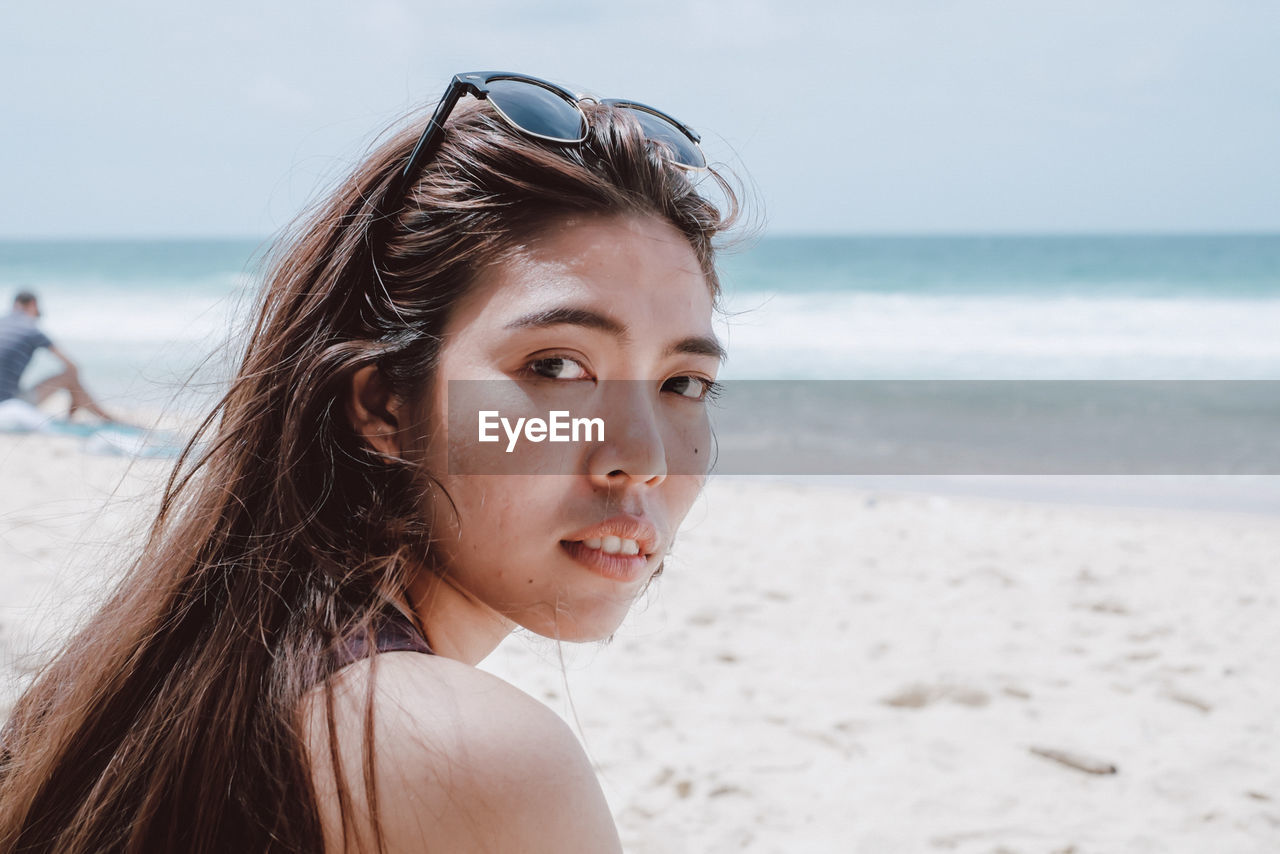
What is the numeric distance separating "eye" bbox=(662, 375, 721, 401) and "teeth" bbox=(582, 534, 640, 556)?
0.25 metres

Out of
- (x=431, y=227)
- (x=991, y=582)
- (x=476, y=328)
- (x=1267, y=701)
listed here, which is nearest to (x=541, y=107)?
(x=431, y=227)

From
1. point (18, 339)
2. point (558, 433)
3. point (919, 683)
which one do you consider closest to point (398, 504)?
point (558, 433)

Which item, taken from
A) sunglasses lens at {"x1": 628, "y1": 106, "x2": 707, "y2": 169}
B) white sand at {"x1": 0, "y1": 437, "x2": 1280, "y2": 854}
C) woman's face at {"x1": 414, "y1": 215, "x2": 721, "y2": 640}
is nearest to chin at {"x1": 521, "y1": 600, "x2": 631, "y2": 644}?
woman's face at {"x1": 414, "y1": 215, "x2": 721, "y2": 640}

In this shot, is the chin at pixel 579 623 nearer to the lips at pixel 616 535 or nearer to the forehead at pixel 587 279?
the lips at pixel 616 535

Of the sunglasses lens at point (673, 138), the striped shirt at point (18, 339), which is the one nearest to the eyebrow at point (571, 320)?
the sunglasses lens at point (673, 138)

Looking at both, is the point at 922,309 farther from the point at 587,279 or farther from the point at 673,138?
the point at 587,279

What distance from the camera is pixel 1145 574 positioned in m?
5.42

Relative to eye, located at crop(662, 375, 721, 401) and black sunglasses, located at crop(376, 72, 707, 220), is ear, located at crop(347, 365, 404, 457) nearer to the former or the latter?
black sunglasses, located at crop(376, 72, 707, 220)

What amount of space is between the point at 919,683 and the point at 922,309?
19905 millimetres

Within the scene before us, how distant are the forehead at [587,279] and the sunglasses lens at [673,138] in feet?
0.81

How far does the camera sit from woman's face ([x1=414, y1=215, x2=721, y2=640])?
125 cm

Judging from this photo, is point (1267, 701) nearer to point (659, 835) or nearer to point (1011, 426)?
point (659, 835)

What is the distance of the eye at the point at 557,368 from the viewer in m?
1.27

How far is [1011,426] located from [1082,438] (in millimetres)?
703
